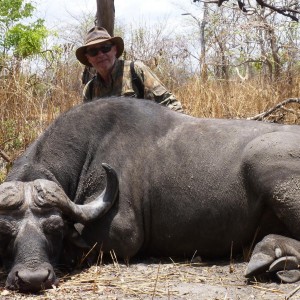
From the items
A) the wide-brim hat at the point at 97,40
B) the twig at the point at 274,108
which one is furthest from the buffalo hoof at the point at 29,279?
the twig at the point at 274,108

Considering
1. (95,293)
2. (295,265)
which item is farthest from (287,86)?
(95,293)

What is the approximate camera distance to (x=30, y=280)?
3479mm

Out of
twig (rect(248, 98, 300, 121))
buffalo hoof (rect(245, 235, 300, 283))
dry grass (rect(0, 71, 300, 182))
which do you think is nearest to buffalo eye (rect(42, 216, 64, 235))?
buffalo hoof (rect(245, 235, 300, 283))

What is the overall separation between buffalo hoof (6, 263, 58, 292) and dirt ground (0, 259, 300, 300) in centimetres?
4

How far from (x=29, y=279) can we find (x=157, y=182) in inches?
55.1

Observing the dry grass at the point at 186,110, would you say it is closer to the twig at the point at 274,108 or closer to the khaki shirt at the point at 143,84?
the twig at the point at 274,108

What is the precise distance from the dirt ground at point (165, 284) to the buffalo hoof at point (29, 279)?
4 cm

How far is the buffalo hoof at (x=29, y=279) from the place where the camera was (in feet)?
11.4

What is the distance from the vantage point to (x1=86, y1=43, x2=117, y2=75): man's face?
6090mm

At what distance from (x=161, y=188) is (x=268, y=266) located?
113cm

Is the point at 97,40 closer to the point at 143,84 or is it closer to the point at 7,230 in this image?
the point at 143,84

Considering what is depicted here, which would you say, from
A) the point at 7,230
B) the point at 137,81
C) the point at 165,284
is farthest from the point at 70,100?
the point at 165,284

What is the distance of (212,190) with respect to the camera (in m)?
4.39

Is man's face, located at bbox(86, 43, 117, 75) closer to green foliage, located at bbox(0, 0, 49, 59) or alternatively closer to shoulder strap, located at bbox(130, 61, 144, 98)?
shoulder strap, located at bbox(130, 61, 144, 98)
